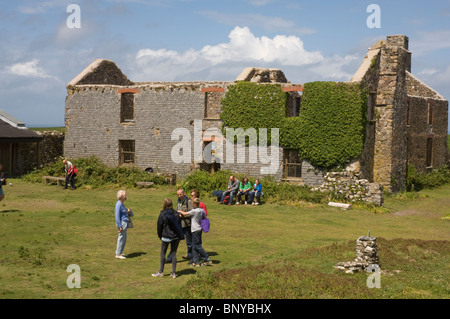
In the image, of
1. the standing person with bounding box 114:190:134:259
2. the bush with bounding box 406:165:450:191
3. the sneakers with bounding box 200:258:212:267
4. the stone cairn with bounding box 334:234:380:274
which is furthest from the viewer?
the bush with bounding box 406:165:450:191

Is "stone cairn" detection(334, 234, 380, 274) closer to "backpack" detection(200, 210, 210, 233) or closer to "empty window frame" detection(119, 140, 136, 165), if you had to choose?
"backpack" detection(200, 210, 210, 233)

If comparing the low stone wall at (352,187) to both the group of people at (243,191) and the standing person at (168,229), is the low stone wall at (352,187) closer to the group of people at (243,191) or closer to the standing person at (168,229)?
the group of people at (243,191)

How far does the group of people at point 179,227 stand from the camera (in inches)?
482

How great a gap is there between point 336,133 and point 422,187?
395 inches

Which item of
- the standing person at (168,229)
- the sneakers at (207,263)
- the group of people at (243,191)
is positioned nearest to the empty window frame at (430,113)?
the group of people at (243,191)

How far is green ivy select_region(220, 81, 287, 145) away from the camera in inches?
1085

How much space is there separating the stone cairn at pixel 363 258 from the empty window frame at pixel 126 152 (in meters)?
20.2

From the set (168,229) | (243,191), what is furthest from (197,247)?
(243,191)

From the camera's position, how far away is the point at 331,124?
26484 millimetres

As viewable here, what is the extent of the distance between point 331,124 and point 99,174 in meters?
12.5

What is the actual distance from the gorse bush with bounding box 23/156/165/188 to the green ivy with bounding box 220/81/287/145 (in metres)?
4.93

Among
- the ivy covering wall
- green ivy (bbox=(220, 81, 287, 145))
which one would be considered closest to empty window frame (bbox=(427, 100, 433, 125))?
the ivy covering wall

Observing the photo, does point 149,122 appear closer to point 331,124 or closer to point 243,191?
point 243,191
